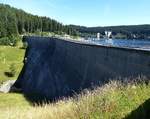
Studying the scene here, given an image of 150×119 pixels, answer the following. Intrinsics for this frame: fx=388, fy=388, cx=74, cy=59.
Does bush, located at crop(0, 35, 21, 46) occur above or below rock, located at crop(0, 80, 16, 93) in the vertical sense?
above

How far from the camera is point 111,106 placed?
1160 centimetres

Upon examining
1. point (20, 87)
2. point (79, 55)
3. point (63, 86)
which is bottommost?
point (20, 87)

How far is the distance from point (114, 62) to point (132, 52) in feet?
14.6

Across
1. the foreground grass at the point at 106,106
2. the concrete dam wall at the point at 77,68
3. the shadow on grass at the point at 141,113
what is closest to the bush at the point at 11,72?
the concrete dam wall at the point at 77,68

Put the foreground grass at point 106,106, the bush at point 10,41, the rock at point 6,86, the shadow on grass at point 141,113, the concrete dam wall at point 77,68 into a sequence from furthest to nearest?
the bush at point 10,41 → the rock at point 6,86 → the concrete dam wall at point 77,68 → the foreground grass at point 106,106 → the shadow on grass at point 141,113

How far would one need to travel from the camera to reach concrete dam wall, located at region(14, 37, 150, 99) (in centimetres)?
2805

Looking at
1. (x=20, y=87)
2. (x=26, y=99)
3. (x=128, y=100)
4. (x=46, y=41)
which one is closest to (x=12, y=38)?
(x=46, y=41)

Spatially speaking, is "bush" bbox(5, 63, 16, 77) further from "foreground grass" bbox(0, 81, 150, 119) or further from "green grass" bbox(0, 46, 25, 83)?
"foreground grass" bbox(0, 81, 150, 119)

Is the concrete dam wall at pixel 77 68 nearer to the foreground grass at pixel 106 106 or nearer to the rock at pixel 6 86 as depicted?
the rock at pixel 6 86

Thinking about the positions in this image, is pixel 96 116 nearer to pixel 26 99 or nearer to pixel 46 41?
pixel 26 99

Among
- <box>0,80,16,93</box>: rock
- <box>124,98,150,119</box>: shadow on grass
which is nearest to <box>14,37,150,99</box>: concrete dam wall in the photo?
<box>0,80,16,93</box>: rock

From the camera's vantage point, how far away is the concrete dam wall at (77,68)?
2805cm

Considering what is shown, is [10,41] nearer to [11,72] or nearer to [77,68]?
[11,72]

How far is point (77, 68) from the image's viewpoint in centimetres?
4675
